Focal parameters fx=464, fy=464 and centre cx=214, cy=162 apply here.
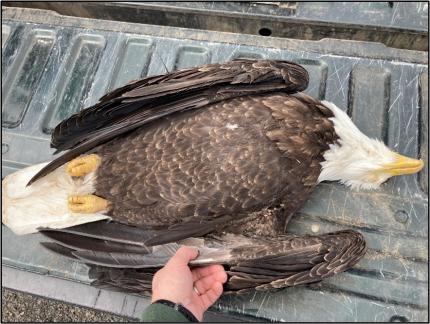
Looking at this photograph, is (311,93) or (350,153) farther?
(311,93)

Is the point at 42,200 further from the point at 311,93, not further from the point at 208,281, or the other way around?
the point at 311,93

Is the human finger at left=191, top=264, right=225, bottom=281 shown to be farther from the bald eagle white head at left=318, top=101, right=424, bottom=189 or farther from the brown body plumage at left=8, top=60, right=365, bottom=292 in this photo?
the bald eagle white head at left=318, top=101, right=424, bottom=189

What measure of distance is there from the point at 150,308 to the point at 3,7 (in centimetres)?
242

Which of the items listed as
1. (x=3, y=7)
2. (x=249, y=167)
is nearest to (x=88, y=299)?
(x=249, y=167)

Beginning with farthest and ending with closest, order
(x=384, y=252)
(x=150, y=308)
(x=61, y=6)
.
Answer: (x=61, y=6), (x=384, y=252), (x=150, y=308)

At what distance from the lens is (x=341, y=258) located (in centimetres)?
203

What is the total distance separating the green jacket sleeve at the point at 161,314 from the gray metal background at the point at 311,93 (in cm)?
43

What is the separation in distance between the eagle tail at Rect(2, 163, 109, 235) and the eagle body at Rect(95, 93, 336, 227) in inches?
6.9

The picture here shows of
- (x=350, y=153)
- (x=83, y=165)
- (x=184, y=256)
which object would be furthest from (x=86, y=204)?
(x=350, y=153)

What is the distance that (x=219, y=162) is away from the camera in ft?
7.19

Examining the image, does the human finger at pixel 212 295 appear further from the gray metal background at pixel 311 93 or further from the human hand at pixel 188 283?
the gray metal background at pixel 311 93

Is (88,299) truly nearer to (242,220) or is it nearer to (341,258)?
(242,220)

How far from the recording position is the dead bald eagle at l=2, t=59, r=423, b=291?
2.12m

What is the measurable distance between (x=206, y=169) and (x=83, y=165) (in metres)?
0.63
